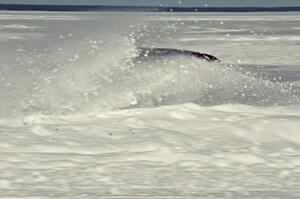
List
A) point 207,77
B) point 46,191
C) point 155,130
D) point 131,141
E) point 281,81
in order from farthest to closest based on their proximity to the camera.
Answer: point 281,81 → point 207,77 → point 155,130 → point 131,141 → point 46,191

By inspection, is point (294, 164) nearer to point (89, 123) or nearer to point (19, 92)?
point (89, 123)

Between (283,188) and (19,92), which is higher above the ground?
(283,188)

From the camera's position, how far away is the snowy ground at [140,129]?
515cm

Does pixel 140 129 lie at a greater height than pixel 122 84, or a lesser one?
greater

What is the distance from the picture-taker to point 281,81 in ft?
39.6

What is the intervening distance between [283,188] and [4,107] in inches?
178

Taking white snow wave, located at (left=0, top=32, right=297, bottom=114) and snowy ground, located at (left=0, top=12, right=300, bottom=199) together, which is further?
white snow wave, located at (left=0, top=32, right=297, bottom=114)

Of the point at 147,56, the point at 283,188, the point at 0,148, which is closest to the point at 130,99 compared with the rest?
the point at 147,56

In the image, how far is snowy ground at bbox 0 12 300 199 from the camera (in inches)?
203

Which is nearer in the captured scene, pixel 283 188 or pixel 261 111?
pixel 283 188

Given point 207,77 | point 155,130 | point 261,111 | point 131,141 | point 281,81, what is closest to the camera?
point 131,141

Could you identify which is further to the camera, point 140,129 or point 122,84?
point 122,84

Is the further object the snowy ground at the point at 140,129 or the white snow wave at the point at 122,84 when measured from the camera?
the white snow wave at the point at 122,84

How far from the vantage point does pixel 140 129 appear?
7.26 meters
